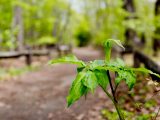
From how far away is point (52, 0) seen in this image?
26609mm

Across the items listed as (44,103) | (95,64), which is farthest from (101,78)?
(44,103)

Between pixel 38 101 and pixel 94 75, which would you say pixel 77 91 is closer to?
pixel 94 75

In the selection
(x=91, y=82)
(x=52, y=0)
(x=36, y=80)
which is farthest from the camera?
(x=52, y=0)

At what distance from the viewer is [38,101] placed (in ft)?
26.2

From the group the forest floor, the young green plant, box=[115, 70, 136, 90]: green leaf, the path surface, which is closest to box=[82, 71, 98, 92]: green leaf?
the young green plant

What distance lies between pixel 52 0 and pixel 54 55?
17.8 feet

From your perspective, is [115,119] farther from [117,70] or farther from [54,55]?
[54,55]

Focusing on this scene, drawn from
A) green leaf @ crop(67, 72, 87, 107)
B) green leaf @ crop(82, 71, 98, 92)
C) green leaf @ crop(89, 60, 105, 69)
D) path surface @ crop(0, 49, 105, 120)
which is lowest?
path surface @ crop(0, 49, 105, 120)

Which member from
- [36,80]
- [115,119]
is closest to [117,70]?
[115,119]

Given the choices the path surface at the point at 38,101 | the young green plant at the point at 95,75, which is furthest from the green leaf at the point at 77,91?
the path surface at the point at 38,101

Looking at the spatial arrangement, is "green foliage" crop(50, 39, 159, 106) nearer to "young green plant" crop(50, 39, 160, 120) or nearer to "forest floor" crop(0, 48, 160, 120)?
"young green plant" crop(50, 39, 160, 120)

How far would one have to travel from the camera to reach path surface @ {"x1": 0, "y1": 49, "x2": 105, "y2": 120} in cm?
651

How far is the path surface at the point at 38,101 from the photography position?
6.51 m

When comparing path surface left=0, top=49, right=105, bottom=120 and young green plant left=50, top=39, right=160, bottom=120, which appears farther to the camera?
path surface left=0, top=49, right=105, bottom=120
